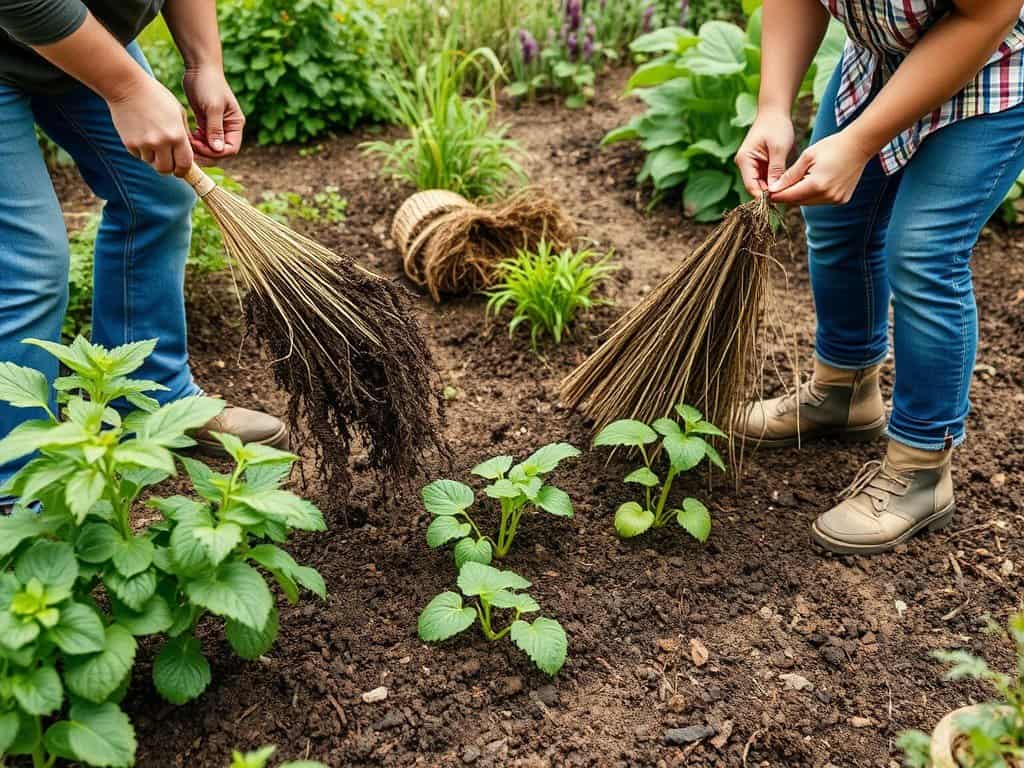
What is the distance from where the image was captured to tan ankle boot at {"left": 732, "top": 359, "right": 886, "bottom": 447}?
263 cm

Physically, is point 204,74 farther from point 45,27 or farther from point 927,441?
point 927,441

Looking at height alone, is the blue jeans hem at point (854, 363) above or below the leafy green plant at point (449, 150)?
below

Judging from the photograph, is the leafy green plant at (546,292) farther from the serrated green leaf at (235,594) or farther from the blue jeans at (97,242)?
the serrated green leaf at (235,594)

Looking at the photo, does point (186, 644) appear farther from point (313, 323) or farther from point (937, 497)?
point (937, 497)

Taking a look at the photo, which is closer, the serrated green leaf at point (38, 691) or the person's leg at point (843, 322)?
the serrated green leaf at point (38, 691)

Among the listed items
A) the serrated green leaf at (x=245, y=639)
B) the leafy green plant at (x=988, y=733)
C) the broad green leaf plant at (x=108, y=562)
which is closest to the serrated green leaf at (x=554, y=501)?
the broad green leaf plant at (x=108, y=562)

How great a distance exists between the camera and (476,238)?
3395 mm

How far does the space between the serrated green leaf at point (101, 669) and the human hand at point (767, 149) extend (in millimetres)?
1596

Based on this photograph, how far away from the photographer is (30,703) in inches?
56.2

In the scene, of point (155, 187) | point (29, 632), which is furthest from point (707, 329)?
point (29, 632)

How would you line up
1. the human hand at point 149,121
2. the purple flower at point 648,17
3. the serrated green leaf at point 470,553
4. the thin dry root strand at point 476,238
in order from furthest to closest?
the purple flower at point 648,17 < the thin dry root strand at point 476,238 < the serrated green leaf at point 470,553 < the human hand at point 149,121

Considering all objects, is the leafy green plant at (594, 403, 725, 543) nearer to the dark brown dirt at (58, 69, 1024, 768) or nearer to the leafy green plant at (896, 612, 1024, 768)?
the dark brown dirt at (58, 69, 1024, 768)

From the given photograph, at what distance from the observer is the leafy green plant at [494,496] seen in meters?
2.06

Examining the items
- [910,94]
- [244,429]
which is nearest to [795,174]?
[910,94]
